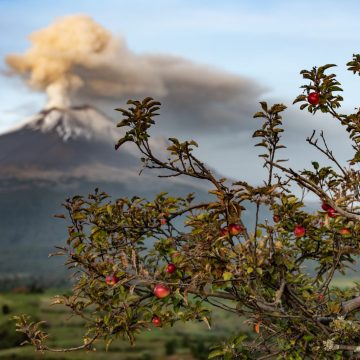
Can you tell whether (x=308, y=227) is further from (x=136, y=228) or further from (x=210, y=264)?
(x=136, y=228)

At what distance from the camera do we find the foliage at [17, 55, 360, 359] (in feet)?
20.9

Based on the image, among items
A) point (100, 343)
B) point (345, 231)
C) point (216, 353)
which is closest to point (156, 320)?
point (216, 353)

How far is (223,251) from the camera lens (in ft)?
20.9

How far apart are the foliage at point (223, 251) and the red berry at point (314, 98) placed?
47mm

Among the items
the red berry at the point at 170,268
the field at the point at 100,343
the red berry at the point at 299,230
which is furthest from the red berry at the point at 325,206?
the field at the point at 100,343

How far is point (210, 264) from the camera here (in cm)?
641

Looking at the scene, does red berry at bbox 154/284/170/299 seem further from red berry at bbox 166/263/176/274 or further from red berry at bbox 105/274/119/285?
red berry at bbox 105/274/119/285

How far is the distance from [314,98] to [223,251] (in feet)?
7.00

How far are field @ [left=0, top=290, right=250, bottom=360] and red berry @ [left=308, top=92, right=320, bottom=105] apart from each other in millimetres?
18938

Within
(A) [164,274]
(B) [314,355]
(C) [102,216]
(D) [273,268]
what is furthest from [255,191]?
(B) [314,355]

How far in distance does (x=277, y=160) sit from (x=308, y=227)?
45.3 inches

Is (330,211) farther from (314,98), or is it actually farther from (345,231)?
(314,98)

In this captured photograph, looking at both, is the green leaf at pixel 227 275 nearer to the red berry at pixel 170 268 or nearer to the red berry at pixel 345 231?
the red berry at pixel 170 268

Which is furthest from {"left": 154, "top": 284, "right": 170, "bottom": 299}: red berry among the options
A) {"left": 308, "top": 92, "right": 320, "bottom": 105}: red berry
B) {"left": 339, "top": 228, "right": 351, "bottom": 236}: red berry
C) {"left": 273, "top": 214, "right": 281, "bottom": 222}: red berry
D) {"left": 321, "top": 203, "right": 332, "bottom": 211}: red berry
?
{"left": 308, "top": 92, "right": 320, "bottom": 105}: red berry
